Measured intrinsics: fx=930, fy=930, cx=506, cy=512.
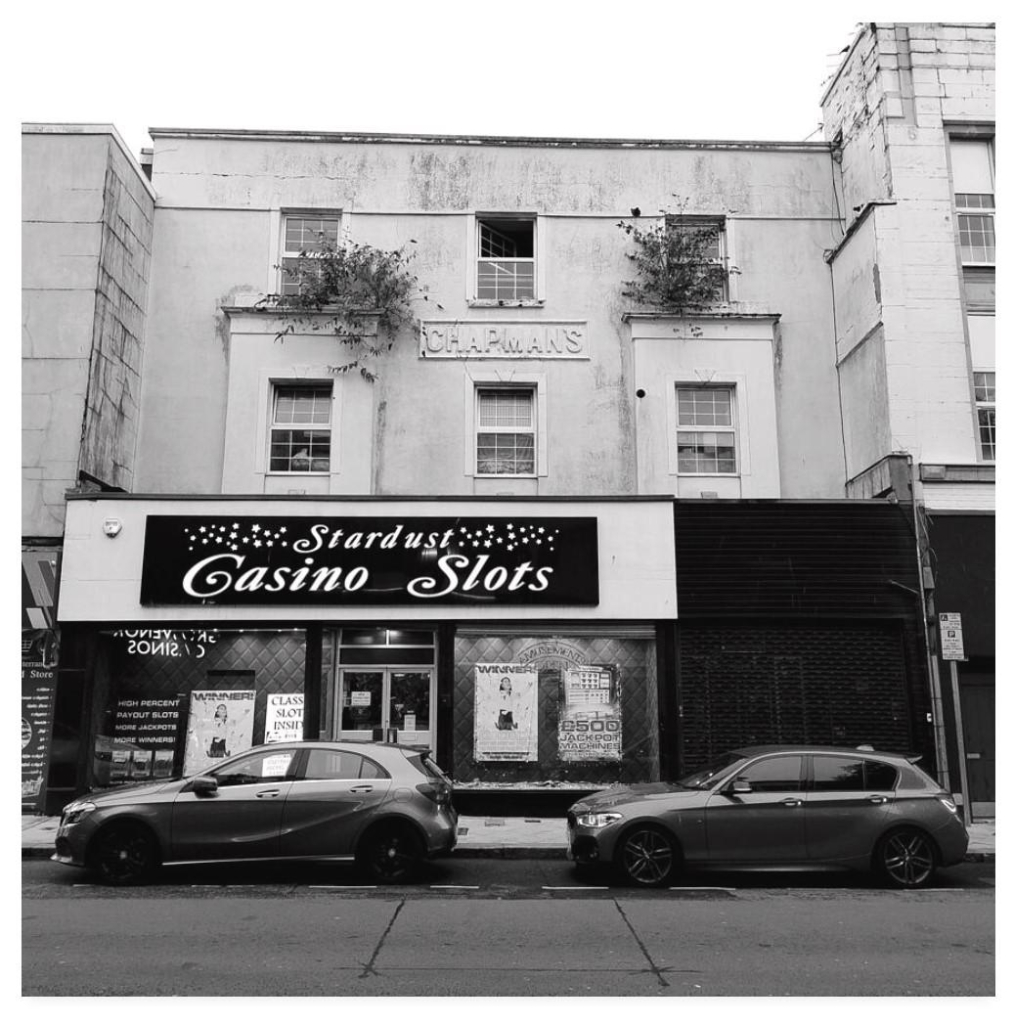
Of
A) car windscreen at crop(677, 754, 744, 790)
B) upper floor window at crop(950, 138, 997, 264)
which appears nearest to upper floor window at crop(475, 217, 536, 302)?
upper floor window at crop(950, 138, 997, 264)

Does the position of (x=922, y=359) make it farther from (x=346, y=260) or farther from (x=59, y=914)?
(x=59, y=914)

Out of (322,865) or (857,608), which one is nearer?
(322,865)

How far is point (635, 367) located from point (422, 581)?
5.47m

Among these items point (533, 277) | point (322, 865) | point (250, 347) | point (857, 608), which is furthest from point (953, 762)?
point (250, 347)

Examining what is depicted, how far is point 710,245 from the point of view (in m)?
17.4

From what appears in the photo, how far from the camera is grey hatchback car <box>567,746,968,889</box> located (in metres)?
9.98

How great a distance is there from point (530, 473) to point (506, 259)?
4.16 m

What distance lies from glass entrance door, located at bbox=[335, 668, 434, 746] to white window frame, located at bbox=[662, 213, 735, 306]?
8.79 metres

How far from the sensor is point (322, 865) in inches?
414

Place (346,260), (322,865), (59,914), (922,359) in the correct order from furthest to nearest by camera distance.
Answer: (346,260), (922,359), (322,865), (59,914)

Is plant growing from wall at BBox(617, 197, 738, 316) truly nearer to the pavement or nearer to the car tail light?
the pavement

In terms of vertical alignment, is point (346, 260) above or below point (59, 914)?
above

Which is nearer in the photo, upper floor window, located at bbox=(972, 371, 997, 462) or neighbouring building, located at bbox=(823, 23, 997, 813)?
neighbouring building, located at bbox=(823, 23, 997, 813)

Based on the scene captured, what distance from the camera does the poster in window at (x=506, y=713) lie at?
48.4 feet
